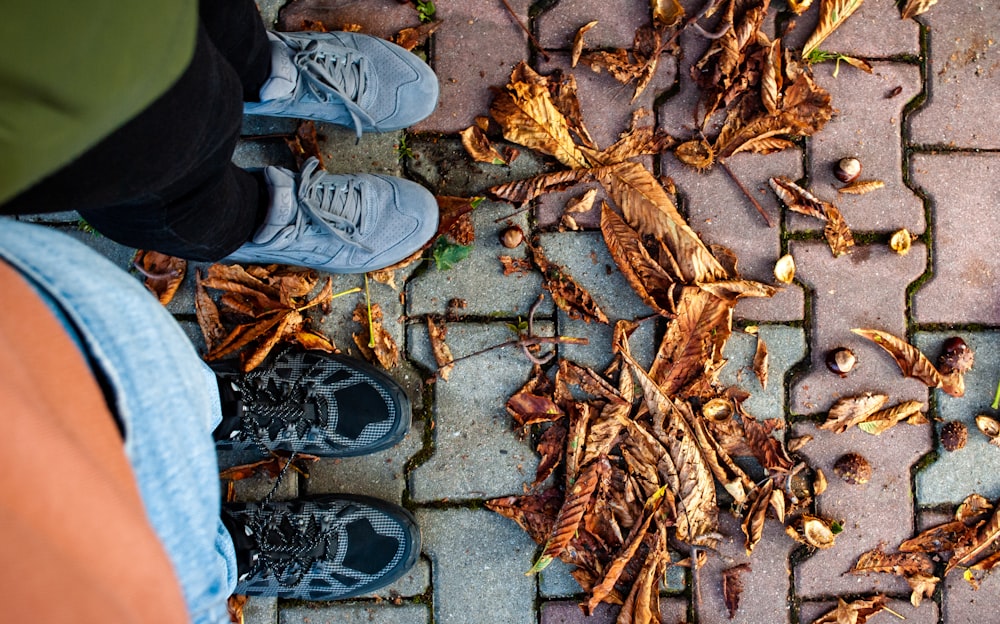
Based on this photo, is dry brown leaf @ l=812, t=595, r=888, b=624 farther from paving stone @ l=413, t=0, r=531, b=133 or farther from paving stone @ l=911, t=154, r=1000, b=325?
paving stone @ l=413, t=0, r=531, b=133

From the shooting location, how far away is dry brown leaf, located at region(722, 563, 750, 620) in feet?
7.43

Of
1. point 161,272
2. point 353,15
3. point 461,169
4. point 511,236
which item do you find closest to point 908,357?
point 511,236

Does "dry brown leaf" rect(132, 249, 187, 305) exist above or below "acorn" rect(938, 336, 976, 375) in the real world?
below

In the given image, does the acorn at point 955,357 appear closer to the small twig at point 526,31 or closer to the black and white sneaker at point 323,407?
the small twig at point 526,31

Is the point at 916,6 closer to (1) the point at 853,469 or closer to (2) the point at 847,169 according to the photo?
(2) the point at 847,169

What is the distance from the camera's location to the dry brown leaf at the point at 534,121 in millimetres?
2182

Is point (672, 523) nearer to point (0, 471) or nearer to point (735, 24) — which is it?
point (735, 24)

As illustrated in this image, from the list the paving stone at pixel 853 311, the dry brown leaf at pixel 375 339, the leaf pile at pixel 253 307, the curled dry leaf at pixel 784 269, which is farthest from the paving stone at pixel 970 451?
the leaf pile at pixel 253 307

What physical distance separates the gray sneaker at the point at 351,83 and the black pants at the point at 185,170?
0.62 feet

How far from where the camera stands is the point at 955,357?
87.6 inches

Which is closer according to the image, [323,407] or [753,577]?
[323,407]

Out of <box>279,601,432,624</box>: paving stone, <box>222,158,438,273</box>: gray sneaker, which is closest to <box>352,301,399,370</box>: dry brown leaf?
<box>222,158,438,273</box>: gray sneaker

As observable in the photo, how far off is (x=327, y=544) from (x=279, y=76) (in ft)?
4.69

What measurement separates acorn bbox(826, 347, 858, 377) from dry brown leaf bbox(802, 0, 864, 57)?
99cm
